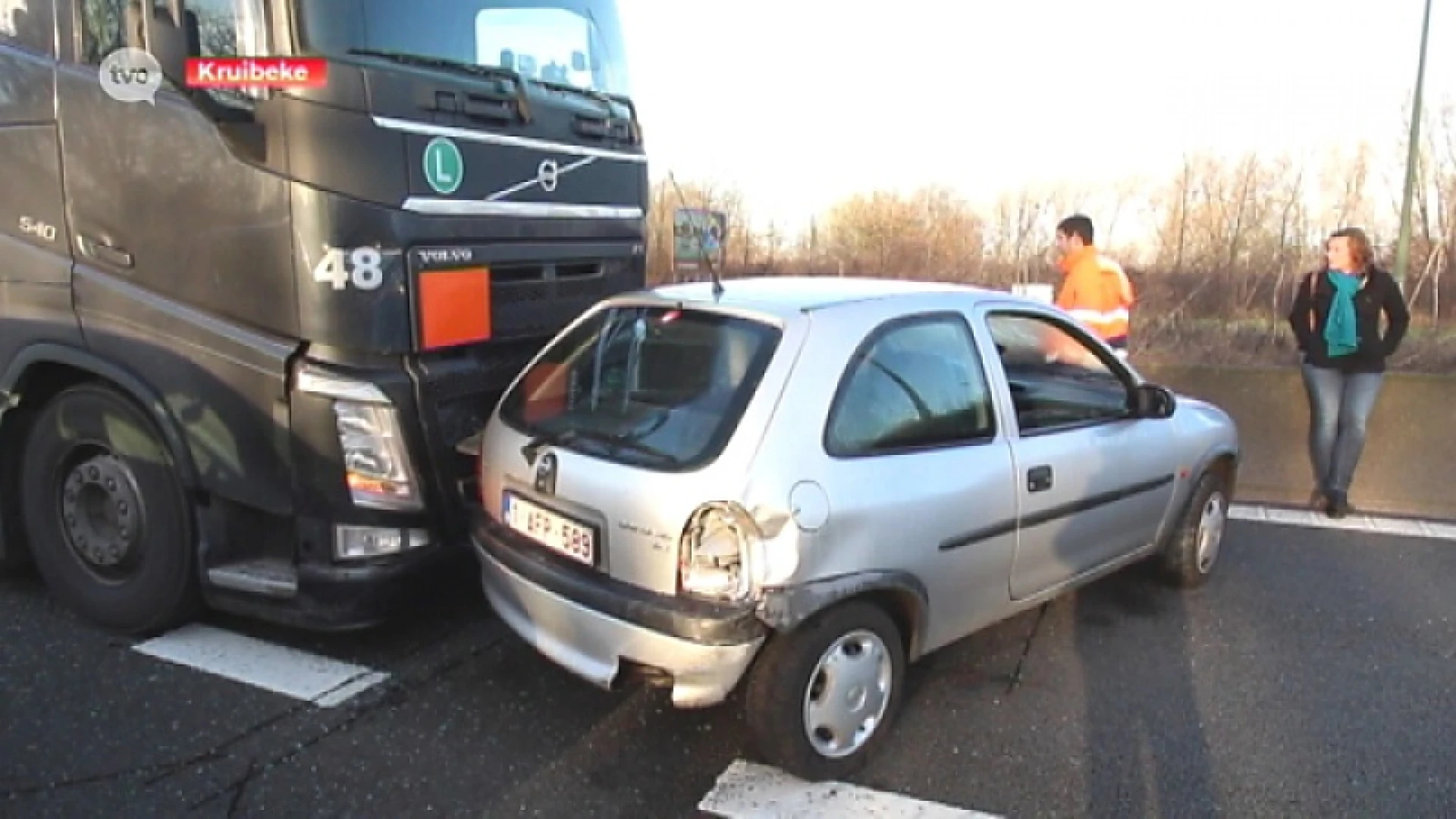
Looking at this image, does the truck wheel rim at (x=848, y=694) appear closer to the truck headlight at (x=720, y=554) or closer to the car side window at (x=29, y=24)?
the truck headlight at (x=720, y=554)

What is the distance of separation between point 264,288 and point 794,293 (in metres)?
1.82

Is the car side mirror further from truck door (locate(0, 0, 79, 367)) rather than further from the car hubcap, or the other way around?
truck door (locate(0, 0, 79, 367))

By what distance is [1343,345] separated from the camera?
19.4 ft

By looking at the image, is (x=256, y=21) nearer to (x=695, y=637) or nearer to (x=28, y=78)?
(x=28, y=78)

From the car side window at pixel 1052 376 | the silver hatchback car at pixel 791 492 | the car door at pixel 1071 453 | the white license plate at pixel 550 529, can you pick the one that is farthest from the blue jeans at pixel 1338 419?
the white license plate at pixel 550 529

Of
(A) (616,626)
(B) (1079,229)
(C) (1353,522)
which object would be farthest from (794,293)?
(C) (1353,522)

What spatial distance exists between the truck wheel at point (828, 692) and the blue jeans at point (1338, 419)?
421 centimetres

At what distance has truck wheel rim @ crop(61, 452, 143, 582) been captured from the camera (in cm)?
388

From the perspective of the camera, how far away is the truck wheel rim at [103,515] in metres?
3.88

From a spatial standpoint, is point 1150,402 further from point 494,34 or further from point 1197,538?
point 494,34

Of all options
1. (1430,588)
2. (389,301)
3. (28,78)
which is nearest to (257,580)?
(389,301)

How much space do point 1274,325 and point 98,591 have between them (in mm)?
13242

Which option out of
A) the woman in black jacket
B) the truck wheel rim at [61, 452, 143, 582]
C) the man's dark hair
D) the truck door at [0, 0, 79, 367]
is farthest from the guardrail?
the truck door at [0, 0, 79, 367]

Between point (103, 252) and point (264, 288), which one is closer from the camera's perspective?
point (264, 288)
